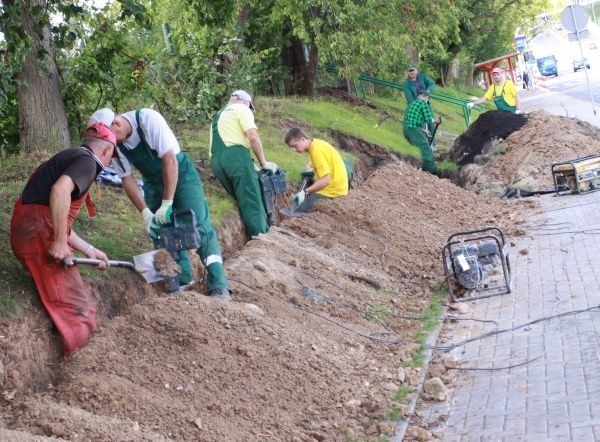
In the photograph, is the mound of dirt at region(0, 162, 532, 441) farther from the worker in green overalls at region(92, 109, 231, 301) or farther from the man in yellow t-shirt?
the man in yellow t-shirt

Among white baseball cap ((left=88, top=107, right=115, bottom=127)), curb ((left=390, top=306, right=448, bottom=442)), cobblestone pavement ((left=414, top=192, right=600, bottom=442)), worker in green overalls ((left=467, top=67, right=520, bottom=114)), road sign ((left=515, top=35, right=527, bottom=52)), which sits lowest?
cobblestone pavement ((left=414, top=192, right=600, bottom=442))

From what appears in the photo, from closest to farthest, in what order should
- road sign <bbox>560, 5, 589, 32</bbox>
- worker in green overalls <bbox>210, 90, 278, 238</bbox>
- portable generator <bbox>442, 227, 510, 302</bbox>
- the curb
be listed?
the curb → portable generator <bbox>442, 227, 510, 302</bbox> → worker in green overalls <bbox>210, 90, 278, 238</bbox> → road sign <bbox>560, 5, 589, 32</bbox>

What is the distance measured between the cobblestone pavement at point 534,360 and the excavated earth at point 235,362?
1.57 ft

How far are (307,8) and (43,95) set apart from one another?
443 inches

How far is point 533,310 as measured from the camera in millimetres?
9391

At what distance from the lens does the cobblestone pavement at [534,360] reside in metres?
6.49

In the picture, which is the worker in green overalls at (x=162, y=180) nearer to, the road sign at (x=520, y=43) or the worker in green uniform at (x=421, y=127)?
the worker in green uniform at (x=421, y=127)

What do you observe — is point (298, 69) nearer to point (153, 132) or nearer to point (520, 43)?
point (153, 132)

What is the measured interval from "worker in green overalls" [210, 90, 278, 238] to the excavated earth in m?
0.95

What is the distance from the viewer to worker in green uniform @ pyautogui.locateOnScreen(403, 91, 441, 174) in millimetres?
20734

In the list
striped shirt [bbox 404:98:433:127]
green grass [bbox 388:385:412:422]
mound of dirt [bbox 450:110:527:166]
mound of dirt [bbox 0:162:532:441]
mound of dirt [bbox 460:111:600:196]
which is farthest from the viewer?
mound of dirt [bbox 450:110:527:166]

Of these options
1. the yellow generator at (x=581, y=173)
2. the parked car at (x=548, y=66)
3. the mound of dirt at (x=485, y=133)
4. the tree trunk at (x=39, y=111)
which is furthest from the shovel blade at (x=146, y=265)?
the parked car at (x=548, y=66)

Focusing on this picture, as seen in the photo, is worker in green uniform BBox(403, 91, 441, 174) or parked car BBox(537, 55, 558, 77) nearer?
worker in green uniform BBox(403, 91, 441, 174)

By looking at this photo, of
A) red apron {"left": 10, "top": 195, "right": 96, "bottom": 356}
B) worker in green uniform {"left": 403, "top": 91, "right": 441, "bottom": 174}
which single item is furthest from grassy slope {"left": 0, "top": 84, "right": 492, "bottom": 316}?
worker in green uniform {"left": 403, "top": 91, "right": 441, "bottom": 174}
